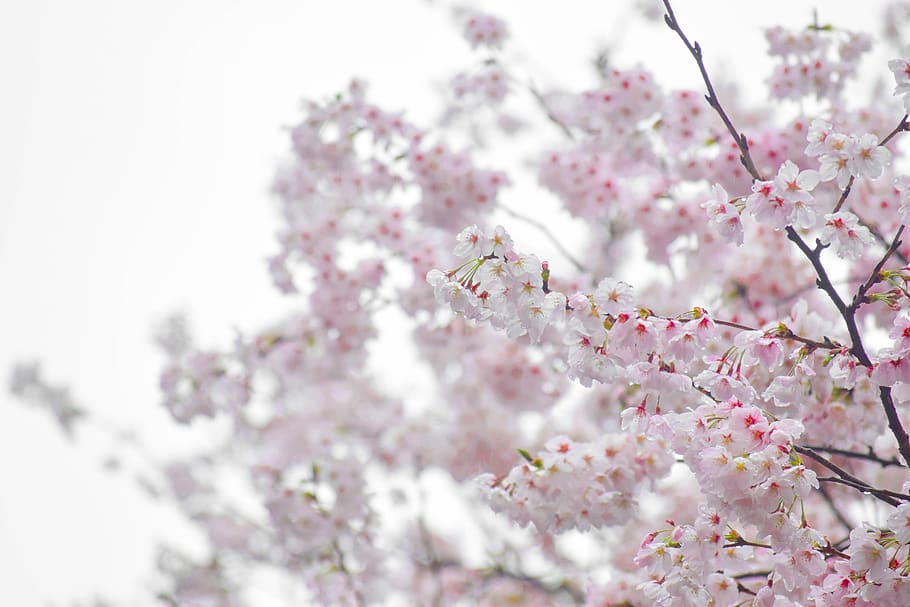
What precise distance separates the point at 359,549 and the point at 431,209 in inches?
75.9

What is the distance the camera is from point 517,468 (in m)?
2.93

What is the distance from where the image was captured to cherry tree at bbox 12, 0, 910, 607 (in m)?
2.29

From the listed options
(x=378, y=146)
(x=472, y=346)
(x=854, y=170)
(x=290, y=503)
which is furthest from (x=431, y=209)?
(x=854, y=170)

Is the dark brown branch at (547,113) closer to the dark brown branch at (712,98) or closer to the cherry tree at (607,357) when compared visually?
the cherry tree at (607,357)

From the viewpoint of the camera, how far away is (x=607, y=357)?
2375 millimetres

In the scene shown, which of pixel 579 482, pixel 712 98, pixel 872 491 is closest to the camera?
pixel 872 491

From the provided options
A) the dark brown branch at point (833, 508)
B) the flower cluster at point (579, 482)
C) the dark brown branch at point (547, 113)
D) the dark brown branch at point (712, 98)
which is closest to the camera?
the dark brown branch at point (712, 98)

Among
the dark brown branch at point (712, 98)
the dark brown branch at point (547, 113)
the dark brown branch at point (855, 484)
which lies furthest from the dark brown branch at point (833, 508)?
the dark brown branch at point (547, 113)

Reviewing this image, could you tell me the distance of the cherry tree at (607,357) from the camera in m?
2.29

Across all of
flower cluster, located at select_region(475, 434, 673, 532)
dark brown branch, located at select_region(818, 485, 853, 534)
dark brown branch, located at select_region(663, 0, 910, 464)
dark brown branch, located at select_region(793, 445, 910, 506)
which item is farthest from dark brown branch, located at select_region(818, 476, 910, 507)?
dark brown branch, located at select_region(818, 485, 853, 534)

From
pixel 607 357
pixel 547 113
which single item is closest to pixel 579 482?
pixel 607 357

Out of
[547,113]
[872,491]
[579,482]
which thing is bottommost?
[872,491]

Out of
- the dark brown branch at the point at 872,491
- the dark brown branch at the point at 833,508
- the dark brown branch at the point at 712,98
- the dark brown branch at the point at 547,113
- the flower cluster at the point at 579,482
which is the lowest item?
the dark brown branch at the point at 872,491

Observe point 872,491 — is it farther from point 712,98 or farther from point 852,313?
point 712,98
